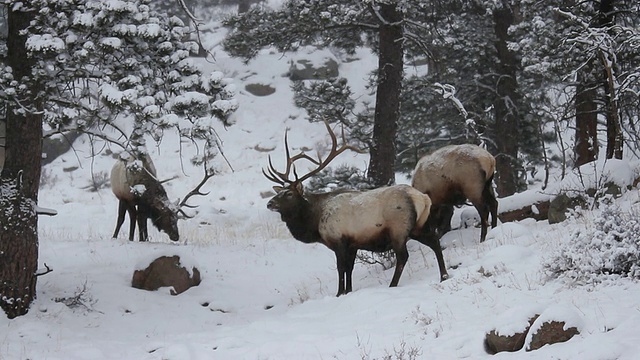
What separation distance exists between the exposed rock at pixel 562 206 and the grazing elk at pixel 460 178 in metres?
0.75

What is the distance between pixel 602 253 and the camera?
5.87 m

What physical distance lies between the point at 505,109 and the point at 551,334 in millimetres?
10757

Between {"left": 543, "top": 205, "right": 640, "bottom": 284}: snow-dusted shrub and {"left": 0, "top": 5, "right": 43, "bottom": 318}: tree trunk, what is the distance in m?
5.46

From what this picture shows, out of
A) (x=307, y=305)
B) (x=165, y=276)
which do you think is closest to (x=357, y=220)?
(x=307, y=305)

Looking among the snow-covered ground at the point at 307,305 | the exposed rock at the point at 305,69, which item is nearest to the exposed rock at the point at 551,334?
the snow-covered ground at the point at 307,305

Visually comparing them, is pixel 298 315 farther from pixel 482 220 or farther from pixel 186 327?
pixel 482 220

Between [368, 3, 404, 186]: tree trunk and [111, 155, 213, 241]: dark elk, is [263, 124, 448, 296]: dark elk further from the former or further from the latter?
[111, 155, 213, 241]: dark elk

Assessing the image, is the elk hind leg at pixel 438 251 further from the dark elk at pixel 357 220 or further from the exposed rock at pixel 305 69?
the exposed rock at pixel 305 69

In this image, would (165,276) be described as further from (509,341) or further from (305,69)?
(305,69)

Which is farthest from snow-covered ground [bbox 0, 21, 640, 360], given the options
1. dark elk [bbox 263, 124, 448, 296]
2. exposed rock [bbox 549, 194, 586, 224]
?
dark elk [bbox 263, 124, 448, 296]

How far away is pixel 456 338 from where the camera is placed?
5395mm

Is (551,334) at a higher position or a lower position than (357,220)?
lower

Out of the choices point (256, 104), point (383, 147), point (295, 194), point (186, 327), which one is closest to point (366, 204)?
point (295, 194)

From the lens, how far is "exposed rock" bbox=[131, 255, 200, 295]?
→ 351 inches
